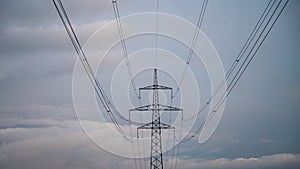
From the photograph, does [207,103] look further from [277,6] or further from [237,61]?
[277,6]

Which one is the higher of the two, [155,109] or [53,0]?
[155,109]

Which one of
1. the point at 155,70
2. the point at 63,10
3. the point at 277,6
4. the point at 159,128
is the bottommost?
the point at 63,10

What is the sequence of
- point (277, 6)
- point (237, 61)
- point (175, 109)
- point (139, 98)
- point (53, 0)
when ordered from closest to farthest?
point (53, 0) → point (277, 6) → point (237, 61) → point (175, 109) → point (139, 98)

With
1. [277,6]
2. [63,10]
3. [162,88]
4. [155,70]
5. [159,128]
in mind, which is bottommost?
[63,10]

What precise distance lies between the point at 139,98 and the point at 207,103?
15.7 meters

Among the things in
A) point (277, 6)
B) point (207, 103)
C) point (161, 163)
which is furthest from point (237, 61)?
point (161, 163)

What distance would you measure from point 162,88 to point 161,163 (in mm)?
9182

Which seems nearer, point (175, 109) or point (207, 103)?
point (207, 103)

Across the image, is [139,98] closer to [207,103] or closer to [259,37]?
[207,103]

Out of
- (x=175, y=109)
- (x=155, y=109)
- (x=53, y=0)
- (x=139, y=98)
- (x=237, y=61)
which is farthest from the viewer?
(x=139, y=98)

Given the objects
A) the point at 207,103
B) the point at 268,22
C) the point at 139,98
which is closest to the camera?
the point at 268,22

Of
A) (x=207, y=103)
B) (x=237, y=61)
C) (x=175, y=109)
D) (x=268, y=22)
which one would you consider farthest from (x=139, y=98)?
(x=268, y=22)

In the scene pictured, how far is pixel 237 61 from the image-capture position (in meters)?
29.8

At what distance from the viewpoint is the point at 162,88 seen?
52938 mm
